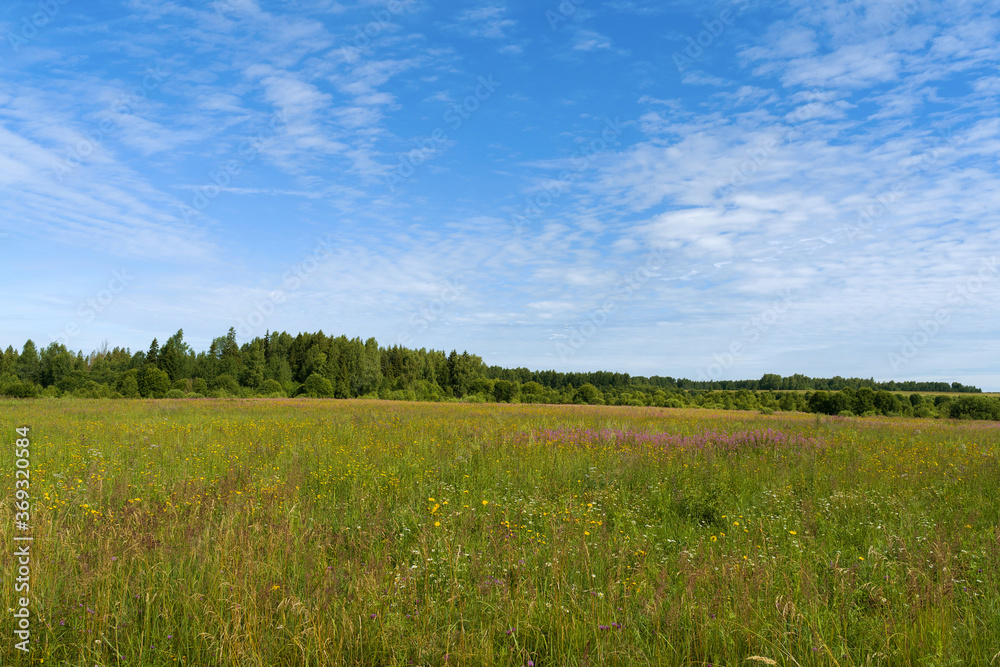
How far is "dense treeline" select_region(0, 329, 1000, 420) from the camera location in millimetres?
40906

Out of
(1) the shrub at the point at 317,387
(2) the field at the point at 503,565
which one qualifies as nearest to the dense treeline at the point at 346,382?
Answer: (1) the shrub at the point at 317,387

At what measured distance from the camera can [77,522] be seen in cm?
468

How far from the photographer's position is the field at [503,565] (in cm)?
278

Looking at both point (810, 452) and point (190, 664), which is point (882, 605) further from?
point (810, 452)

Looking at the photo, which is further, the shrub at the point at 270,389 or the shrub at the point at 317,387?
the shrub at the point at 317,387

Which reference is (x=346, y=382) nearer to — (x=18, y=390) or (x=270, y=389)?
(x=270, y=389)

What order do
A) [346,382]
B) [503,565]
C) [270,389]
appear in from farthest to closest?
1. [346,382]
2. [270,389]
3. [503,565]

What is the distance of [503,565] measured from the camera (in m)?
3.81

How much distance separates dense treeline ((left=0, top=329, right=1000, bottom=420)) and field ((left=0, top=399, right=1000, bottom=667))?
32.4 meters

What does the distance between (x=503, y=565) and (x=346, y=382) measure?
68290 millimetres

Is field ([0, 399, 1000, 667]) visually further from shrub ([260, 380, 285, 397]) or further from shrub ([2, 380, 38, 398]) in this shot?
shrub ([2, 380, 38, 398])

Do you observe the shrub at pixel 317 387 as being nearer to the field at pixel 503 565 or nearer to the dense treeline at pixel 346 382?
the dense treeline at pixel 346 382

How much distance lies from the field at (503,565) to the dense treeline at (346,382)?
32.4 meters

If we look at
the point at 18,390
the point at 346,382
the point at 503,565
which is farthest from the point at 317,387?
the point at 503,565
